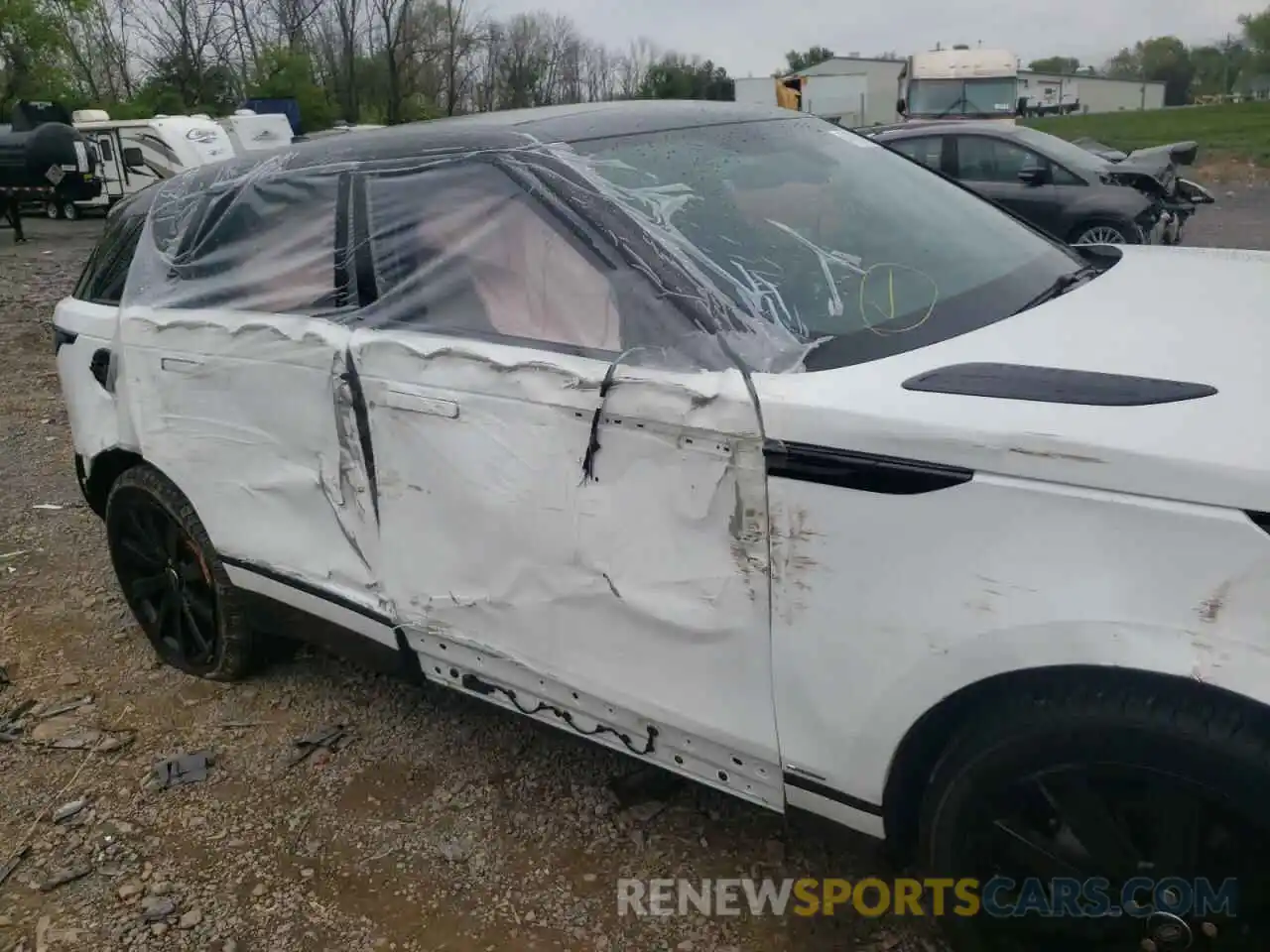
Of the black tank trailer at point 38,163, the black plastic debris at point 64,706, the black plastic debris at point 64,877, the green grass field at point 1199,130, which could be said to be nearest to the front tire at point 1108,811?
the black plastic debris at point 64,877

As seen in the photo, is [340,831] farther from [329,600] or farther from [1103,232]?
[1103,232]

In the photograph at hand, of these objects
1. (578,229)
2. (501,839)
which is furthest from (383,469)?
(501,839)

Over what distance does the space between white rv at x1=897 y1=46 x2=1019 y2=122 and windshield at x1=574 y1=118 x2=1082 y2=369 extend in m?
16.2

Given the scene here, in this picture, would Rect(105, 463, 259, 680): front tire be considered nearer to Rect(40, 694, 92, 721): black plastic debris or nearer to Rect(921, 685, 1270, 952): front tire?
Rect(40, 694, 92, 721): black plastic debris

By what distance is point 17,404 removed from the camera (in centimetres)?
743

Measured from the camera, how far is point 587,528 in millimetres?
2195

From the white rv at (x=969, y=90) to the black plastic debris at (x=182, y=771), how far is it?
17165 mm

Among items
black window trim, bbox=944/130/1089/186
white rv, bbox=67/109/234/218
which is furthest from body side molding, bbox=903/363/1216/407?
white rv, bbox=67/109/234/218

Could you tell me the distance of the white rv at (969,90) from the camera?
58.4ft

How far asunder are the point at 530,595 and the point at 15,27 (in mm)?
40538

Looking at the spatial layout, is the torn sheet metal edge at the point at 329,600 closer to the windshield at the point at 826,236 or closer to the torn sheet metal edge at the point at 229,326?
the torn sheet metal edge at the point at 229,326

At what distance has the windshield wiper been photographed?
233cm

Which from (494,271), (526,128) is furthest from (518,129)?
(494,271)

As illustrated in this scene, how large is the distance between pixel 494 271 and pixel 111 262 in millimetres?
1784
